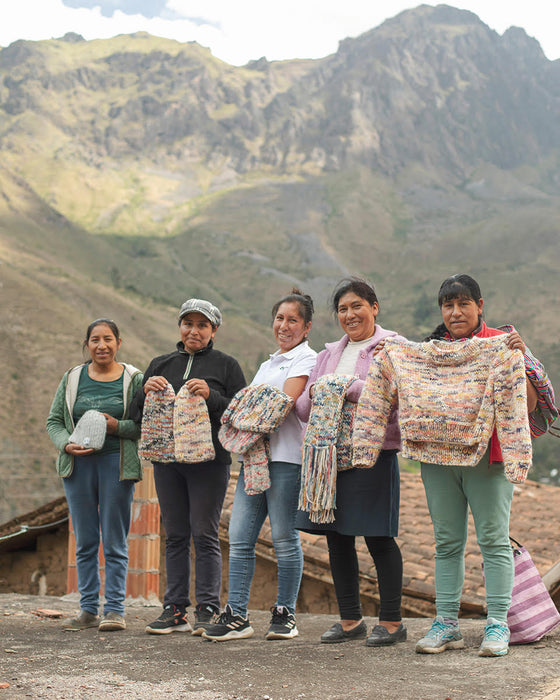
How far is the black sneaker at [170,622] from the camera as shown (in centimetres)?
441

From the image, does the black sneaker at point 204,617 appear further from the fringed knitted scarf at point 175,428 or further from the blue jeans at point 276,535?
the fringed knitted scarf at point 175,428

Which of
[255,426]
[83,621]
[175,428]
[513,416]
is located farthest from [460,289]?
[83,621]

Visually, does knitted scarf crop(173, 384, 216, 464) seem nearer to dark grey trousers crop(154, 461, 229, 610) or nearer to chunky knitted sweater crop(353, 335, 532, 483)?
dark grey trousers crop(154, 461, 229, 610)

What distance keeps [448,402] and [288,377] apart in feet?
3.43

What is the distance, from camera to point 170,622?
447 cm

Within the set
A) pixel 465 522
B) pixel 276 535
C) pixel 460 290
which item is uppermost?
pixel 460 290

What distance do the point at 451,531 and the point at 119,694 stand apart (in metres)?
1.78

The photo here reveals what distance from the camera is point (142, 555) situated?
6531 millimetres

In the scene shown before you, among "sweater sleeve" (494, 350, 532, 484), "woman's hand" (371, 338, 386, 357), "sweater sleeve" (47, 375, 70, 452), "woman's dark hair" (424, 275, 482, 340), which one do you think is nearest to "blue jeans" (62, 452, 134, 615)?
"sweater sleeve" (47, 375, 70, 452)

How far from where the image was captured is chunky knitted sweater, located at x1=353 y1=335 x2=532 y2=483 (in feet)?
11.8

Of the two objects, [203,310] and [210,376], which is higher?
[203,310]

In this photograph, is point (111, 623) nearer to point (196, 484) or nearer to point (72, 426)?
point (196, 484)

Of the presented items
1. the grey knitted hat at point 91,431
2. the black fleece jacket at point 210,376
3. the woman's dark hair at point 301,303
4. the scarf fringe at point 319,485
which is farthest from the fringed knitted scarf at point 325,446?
the grey knitted hat at point 91,431

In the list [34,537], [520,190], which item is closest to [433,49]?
[520,190]
